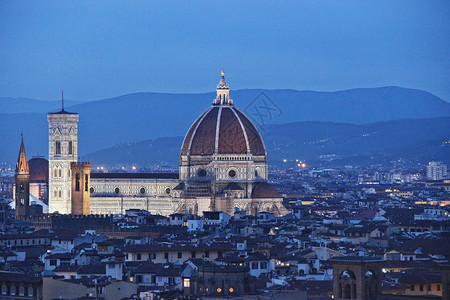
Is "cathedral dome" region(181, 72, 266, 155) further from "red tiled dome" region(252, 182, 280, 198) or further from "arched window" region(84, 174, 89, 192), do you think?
"arched window" region(84, 174, 89, 192)

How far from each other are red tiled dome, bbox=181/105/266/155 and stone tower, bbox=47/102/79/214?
9.68m

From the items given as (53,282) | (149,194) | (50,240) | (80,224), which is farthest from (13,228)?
(53,282)

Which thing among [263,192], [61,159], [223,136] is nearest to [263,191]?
[263,192]

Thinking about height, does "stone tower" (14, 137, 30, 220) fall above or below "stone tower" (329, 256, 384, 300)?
above

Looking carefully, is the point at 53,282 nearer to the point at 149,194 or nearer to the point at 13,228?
the point at 13,228

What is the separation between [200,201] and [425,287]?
72130 millimetres

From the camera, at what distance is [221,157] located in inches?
4980

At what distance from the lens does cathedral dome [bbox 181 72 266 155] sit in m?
127

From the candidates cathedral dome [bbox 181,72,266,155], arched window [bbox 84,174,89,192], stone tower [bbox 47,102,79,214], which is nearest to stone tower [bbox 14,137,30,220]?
stone tower [bbox 47,102,79,214]

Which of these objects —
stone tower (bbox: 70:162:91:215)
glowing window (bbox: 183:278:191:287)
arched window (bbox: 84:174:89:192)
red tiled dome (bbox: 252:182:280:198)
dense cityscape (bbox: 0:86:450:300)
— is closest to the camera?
dense cityscape (bbox: 0:86:450:300)

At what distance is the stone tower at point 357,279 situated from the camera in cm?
4366

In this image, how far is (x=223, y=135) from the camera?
127 meters

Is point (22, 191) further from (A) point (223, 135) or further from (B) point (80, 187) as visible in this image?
(A) point (223, 135)

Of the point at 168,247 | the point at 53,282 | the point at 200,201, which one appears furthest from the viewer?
the point at 200,201
